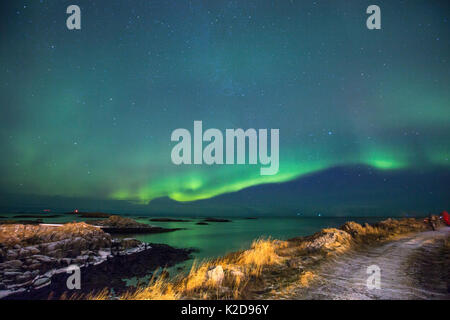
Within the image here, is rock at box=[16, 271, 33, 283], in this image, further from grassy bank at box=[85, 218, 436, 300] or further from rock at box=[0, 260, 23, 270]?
grassy bank at box=[85, 218, 436, 300]

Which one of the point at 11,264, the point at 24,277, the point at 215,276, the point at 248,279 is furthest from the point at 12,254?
the point at 248,279

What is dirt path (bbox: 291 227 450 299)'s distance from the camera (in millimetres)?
5711

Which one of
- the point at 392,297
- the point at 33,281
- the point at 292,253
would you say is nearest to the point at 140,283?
the point at 33,281

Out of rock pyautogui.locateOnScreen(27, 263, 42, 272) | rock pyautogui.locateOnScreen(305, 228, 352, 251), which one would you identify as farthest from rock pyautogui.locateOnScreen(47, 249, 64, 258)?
rock pyautogui.locateOnScreen(305, 228, 352, 251)

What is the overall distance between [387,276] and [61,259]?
2073 centimetres

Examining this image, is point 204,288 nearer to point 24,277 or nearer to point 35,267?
point 24,277

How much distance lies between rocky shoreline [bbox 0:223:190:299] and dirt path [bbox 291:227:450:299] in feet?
36.2

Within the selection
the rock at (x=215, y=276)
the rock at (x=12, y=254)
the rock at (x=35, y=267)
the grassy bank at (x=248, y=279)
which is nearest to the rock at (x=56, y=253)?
the rock at (x=12, y=254)

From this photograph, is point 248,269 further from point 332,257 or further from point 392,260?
point 392,260

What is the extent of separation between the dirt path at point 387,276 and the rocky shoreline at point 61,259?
11.0m

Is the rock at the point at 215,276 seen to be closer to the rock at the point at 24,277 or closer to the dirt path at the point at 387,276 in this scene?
the dirt path at the point at 387,276

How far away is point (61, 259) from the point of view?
52.4ft
